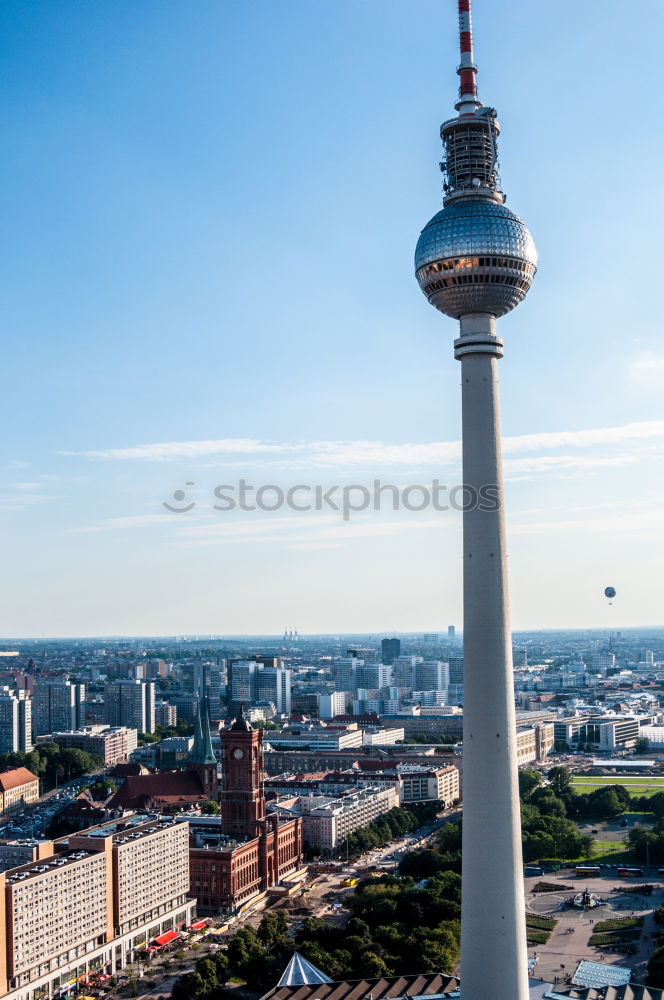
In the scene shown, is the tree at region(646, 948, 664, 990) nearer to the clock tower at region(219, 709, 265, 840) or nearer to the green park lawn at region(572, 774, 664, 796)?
the clock tower at region(219, 709, 265, 840)

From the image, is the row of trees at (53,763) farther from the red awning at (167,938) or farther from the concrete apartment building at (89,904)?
the red awning at (167,938)

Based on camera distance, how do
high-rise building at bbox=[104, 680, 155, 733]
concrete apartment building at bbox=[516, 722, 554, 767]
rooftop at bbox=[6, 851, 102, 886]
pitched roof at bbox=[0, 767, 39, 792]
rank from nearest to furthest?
1. rooftop at bbox=[6, 851, 102, 886]
2. pitched roof at bbox=[0, 767, 39, 792]
3. concrete apartment building at bbox=[516, 722, 554, 767]
4. high-rise building at bbox=[104, 680, 155, 733]

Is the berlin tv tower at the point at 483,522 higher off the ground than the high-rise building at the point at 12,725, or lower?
higher

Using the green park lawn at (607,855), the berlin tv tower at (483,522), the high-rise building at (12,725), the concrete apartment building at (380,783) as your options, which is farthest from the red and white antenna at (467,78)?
the high-rise building at (12,725)

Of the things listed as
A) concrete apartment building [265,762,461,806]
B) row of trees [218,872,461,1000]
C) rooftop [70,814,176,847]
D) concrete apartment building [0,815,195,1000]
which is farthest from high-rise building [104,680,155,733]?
row of trees [218,872,461,1000]

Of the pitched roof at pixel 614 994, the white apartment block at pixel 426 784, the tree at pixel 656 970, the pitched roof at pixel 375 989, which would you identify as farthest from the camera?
the white apartment block at pixel 426 784

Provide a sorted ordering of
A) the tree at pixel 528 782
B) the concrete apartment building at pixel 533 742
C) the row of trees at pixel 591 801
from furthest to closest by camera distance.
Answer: the concrete apartment building at pixel 533 742, the tree at pixel 528 782, the row of trees at pixel 591 801

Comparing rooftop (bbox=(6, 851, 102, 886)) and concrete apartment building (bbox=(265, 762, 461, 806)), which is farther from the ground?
rooftop (bbox=(6, 851, 102, 886))
